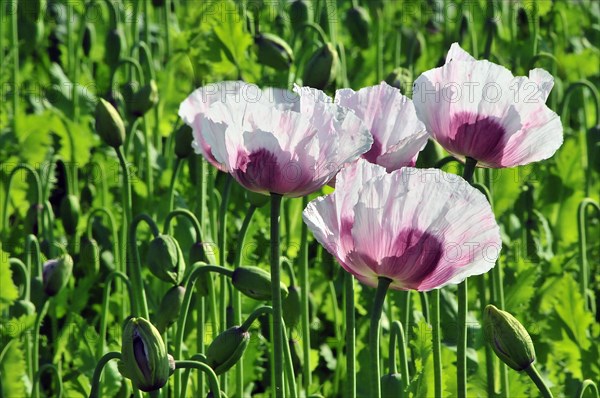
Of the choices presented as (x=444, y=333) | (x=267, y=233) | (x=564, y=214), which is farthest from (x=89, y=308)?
(x=564, y=214)

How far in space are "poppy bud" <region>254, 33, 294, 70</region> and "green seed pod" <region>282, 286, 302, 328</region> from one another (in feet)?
1.75

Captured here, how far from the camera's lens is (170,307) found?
4.33 feet

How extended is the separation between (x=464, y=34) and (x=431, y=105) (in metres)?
1.71

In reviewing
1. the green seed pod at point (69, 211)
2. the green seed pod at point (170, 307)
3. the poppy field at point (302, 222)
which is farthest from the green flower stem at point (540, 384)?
the green seed pod at point (69, 211)

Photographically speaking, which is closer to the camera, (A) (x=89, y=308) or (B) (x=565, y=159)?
(A) (x=89, y=308)

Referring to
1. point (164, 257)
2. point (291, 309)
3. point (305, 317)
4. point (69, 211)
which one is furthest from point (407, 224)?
point (69, 211)

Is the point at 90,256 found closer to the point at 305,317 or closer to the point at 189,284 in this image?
the point at 305,317

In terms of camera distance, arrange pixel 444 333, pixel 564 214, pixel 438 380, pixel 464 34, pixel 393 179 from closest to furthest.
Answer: pixel 393 179, pixel 438 380, pixel 444 333, pixel 564 214, pixel 464 34

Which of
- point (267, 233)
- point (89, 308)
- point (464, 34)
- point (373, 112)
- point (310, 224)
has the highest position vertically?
point (464, 34)

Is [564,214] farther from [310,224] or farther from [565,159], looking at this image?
[310,224]

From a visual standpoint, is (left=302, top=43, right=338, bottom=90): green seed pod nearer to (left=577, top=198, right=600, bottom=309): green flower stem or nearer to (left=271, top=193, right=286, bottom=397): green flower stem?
(left=577, top=198, right=600, bottom=309): green flower stem

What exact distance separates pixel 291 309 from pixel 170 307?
0.81ft

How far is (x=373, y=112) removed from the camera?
1.15 m

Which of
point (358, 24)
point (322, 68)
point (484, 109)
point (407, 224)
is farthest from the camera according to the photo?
point (358, 24)
